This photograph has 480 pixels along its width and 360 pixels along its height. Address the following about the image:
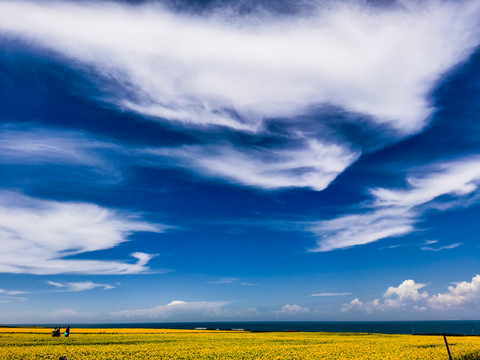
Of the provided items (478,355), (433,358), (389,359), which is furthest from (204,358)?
(478,355)

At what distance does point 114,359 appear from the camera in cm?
3159

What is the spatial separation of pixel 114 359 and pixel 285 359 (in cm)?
1739

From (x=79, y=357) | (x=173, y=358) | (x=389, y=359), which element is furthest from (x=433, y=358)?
(x=79, y=357)

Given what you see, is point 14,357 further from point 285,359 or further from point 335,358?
point 335,358

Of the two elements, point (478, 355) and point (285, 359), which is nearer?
point (285, 359)

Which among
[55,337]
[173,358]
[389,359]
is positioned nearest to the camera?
[389,359]

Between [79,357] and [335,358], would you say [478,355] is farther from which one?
[79,357]

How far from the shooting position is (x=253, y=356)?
113 ft

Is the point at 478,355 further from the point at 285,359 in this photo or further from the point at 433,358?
the point at 285,359

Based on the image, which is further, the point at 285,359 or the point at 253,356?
the point at 253,356

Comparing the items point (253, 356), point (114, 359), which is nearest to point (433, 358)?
point (253, 356)

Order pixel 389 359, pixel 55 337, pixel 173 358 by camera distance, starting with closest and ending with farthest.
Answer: pixel 389 359, pixel 173 358, pixel 55 337

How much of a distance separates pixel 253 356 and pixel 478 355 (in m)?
24.9

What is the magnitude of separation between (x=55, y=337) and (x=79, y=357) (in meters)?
32.7
